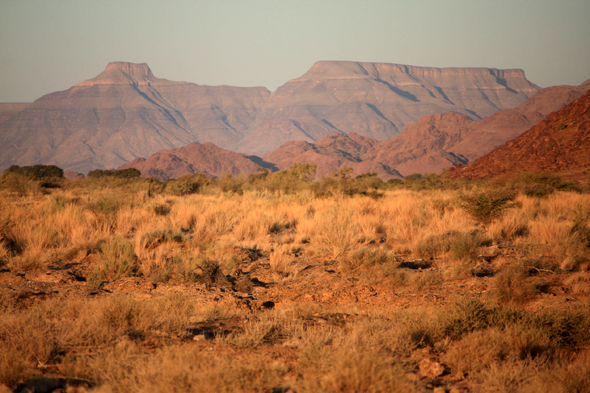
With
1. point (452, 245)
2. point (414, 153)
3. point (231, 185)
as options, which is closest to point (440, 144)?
point (414, 153)

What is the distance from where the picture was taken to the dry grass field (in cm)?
349

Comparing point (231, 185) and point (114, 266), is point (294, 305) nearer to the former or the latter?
point (114, 266)

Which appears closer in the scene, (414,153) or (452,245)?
(452,245)

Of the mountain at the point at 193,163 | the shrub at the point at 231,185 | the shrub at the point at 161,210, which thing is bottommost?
the shrub at the point at 161,210

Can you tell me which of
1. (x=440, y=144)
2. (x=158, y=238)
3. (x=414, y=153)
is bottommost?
(x=158, y=238)

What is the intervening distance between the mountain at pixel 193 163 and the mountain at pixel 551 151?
12609 centimetres

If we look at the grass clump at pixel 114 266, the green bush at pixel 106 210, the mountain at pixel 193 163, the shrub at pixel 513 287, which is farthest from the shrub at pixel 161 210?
the mountain at pixel 193 163

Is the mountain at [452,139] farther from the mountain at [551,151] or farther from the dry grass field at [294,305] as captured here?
the dry grass field at [294,305]

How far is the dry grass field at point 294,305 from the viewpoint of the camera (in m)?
3.49

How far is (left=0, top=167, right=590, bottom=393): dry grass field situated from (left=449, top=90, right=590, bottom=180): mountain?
108 ft

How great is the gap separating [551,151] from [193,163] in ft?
529

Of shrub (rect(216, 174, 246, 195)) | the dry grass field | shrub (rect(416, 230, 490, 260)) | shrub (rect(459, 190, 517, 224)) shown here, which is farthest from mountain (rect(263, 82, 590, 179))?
the dry grass field

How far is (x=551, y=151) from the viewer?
4216 centimetres

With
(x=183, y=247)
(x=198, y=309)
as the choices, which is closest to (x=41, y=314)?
(x=198, y=309)
